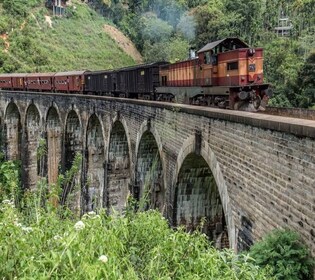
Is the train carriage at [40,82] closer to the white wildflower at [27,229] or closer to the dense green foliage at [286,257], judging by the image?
the dense green foliage at [286,257]

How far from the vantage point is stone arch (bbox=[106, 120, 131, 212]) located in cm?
2083

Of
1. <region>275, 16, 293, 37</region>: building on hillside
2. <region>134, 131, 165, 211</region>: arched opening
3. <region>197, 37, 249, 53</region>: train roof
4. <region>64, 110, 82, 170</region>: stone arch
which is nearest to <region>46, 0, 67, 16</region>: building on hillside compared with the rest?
<region>275, 16, 293, 37</region>: building on hillside

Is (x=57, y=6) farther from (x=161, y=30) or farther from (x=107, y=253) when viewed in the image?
(x=107, y=253)

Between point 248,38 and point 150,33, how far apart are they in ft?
81.1

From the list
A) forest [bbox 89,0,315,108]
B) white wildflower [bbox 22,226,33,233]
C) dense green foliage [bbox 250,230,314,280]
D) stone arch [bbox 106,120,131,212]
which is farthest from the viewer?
forest [bbox 89,0,315,108]

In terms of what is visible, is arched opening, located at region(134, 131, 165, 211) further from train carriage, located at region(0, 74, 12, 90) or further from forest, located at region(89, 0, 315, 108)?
train carriage, located at region(0, 74, 12, 90)

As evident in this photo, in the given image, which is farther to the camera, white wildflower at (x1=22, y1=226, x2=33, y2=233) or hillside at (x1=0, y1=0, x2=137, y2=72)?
hillside at (x1=0, y1=0, x2=137, y2=72)

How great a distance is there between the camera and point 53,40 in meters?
64.7

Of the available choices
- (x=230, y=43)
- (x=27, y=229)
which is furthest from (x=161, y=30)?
(x=27, y=229)

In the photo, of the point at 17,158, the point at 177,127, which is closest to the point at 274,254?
the point at 177,127

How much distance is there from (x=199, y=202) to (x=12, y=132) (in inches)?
1000

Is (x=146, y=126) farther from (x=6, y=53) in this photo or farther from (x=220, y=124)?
(x=6, y=53)

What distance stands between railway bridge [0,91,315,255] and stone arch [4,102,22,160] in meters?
5.49

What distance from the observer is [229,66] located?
43.8ft
